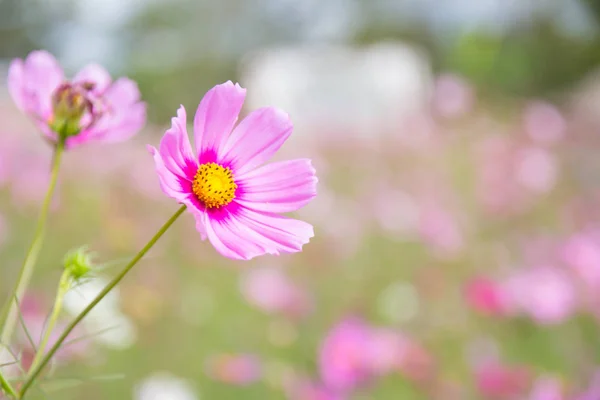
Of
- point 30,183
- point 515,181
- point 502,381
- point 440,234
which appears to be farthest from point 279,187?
point 515,181

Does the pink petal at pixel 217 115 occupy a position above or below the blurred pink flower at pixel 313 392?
below

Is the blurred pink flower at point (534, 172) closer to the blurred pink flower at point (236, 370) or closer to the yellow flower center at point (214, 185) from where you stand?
the blurred pink flower at point (236, 370)

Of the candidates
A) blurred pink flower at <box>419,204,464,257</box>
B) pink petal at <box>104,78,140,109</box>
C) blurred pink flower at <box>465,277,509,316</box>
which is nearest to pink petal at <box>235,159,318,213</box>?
pink petal at <box>104,78,140,109</box>

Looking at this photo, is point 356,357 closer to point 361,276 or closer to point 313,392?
point 313,392

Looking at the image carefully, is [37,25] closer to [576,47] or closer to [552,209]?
[576,47]

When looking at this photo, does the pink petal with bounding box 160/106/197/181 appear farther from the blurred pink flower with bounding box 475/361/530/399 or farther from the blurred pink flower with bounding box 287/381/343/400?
the blurred pink flower with bounding box 475/361/530/399

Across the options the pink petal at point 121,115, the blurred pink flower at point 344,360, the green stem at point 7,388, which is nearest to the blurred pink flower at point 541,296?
the blurred pink flower at point 344,360

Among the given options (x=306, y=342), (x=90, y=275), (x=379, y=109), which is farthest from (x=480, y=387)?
(x=379, y=109)
